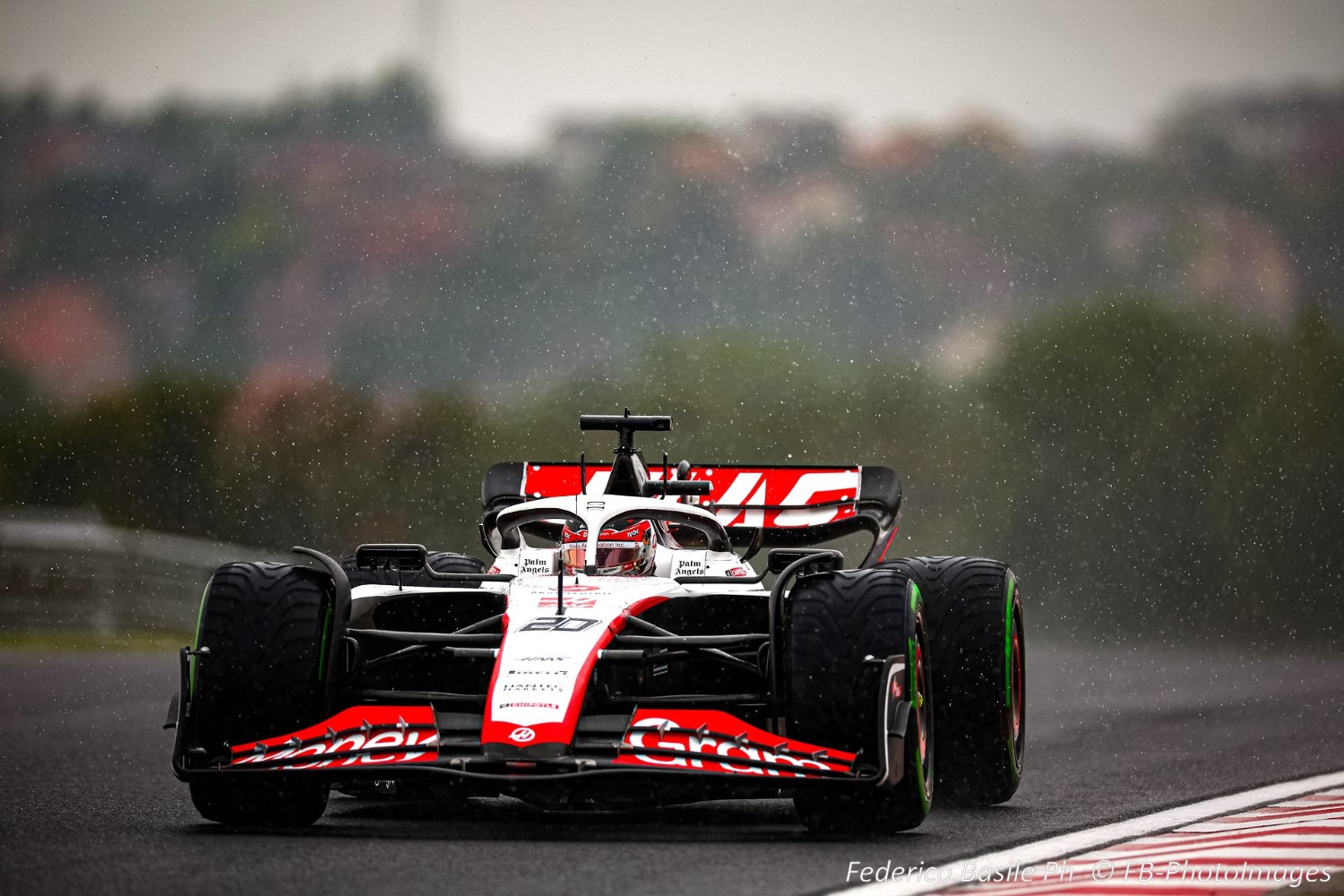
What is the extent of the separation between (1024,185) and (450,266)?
413 inches

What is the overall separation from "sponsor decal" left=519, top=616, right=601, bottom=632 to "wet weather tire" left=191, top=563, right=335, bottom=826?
33.7 inches

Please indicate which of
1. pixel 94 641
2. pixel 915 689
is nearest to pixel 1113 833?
pixel 915 689

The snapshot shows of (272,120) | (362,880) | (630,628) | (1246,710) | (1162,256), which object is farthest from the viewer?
(272,120)

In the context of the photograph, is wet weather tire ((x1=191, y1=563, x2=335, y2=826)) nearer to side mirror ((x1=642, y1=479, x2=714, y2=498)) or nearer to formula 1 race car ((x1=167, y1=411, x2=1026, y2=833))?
formula 1 race car ((x1=167, y1=411, x2=1026, y2=833))

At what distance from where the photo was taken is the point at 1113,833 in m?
7.79

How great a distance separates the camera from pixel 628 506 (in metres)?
9.59

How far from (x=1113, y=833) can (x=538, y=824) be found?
2300 mm

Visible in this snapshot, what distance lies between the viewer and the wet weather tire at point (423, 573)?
10078 millimetres

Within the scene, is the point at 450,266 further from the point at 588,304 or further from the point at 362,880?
the point at 362,880

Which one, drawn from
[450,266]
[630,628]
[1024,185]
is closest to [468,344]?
[450,266]

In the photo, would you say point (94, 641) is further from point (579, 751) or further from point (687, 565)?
point (579, 751)

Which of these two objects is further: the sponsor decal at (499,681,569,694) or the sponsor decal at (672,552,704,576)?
the sponsor decal at (672,552,704,576)

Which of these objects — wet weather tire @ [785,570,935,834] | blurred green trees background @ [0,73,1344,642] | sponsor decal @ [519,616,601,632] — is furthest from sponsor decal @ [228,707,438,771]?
blurred green trees background @ [0,73,1344,642]

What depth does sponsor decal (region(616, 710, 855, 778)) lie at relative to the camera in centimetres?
715
